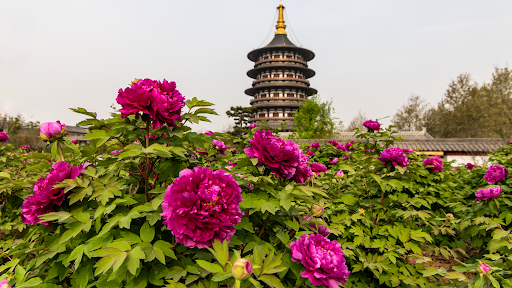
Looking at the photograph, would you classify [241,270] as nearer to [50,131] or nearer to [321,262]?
[321,262]

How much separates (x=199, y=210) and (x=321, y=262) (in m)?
0.50

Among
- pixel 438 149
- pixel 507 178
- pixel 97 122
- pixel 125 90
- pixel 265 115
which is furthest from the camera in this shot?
pixel 265 115

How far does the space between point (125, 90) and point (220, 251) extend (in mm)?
755

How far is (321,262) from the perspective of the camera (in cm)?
99

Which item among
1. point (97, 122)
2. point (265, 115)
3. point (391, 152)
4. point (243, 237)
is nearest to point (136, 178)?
point (97, 122)

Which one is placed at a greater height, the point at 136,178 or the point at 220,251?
the point at 136,178

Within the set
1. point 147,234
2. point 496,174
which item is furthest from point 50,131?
point 496,174

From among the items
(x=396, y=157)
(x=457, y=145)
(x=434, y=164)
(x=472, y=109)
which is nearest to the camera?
(x=396, y=157)

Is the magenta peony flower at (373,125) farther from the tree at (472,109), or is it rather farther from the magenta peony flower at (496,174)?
the tree at (472,109)

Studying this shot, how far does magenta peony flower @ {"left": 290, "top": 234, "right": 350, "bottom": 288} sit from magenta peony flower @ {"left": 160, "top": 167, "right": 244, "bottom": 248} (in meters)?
0.31

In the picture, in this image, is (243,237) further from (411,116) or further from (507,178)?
(411,116)

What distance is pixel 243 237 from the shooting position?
1.17 meters

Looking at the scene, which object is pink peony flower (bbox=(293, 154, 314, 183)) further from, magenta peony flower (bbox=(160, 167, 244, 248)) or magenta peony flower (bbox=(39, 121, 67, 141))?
magenta peony flower (bbox=(39, 121, 67, 141))

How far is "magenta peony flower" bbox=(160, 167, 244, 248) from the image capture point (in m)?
0.89
